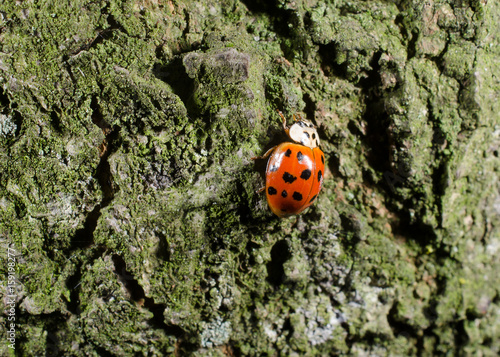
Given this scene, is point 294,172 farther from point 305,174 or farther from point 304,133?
point 304,133

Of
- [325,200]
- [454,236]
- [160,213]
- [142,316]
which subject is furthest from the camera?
[454,236]

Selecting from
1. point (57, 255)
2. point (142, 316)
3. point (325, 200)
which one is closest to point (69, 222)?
point (57, 255)

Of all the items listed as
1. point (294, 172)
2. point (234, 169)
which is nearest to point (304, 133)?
point (294, 172)

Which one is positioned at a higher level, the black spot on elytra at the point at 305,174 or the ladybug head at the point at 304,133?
the ladybug head at the point at 304,133

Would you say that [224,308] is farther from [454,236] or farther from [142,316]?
[454,236]

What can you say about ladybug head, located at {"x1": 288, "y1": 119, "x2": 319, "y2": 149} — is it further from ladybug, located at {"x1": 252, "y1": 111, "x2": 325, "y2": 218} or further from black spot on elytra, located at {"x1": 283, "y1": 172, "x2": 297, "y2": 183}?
black spot on elytra, located at {"x1": 283, "y1": 172, "x2": 297, "y2": 183}

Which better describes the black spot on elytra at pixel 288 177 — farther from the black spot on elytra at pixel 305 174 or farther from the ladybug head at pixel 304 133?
the ladybug head at pixel 304 133

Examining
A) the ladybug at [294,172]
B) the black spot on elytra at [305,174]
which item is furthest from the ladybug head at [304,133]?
the black spot on elytra at [305,174]
